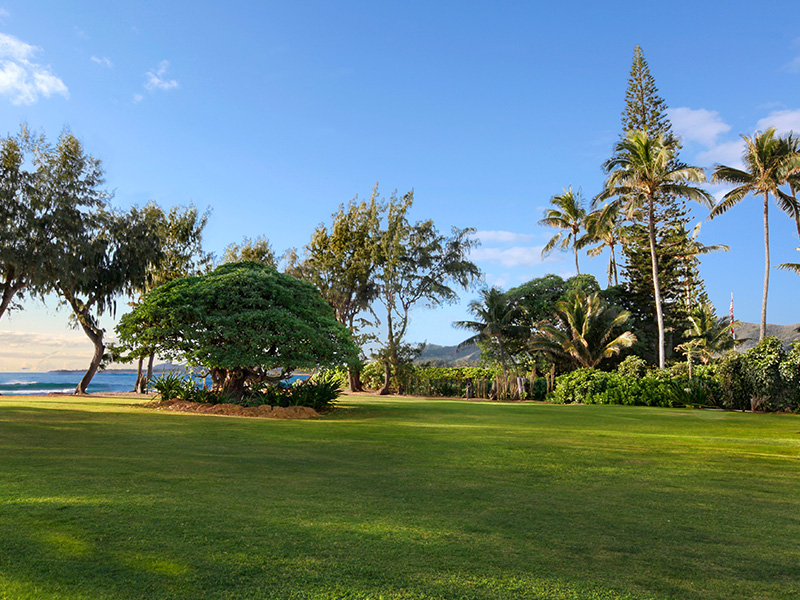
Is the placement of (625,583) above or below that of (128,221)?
below

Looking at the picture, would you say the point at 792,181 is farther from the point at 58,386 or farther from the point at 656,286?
the point at 58,386

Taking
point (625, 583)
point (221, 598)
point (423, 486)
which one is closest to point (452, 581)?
point (625, 583)

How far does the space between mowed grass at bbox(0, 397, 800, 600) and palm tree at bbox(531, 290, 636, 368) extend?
21297 millimetres

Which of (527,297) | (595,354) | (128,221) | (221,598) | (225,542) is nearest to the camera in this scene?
(221,598)

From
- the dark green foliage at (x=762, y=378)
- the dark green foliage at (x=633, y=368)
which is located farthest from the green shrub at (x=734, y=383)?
the dark green foliage at (x=633, y=368)

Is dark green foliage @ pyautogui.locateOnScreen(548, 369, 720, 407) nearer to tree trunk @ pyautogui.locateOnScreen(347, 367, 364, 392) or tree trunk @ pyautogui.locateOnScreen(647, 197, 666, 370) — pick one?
tree trunk @ pyautogui.locateOnScreen(647, 197, 666, 370)

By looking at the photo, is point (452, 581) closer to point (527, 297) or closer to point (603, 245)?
point (527, 297)

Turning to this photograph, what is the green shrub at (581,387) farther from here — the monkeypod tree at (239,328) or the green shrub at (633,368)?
the monkeypod tree at (239,328)

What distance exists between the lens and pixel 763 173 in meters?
27.4

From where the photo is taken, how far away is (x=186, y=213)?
31.0 meters

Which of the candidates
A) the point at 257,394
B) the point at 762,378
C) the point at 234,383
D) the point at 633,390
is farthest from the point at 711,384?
the point at 234,383

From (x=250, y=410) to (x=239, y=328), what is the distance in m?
2.15

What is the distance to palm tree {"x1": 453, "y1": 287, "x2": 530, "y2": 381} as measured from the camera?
32.1 meters

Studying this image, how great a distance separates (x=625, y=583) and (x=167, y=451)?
6.16 meters
